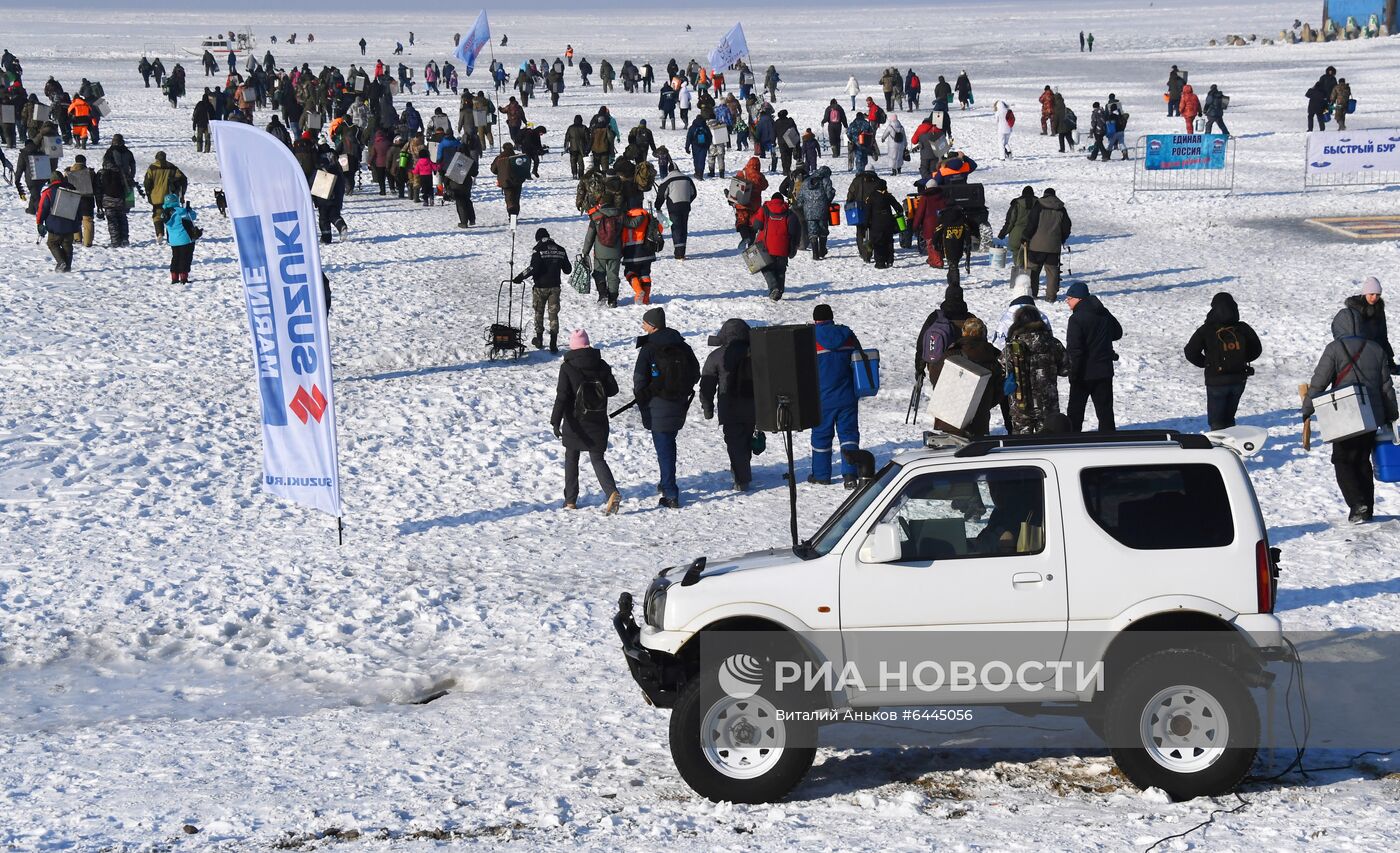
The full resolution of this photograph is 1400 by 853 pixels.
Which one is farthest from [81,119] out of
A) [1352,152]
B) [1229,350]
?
[1229,350]

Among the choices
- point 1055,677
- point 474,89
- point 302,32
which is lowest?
point 1055,677

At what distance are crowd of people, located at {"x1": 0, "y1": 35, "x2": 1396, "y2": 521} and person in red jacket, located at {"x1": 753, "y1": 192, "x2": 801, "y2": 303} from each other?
31 mm

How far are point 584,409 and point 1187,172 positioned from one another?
2143 cm

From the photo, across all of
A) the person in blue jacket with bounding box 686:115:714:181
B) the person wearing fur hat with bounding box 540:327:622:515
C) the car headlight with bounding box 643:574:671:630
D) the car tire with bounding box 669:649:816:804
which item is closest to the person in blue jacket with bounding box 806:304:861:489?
the person wearing fur hat with bounding box 540:327:622:515

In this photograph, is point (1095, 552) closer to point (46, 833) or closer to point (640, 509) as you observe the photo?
point (46, 833)

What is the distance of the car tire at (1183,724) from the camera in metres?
7.39

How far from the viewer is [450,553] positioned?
42.2 feet

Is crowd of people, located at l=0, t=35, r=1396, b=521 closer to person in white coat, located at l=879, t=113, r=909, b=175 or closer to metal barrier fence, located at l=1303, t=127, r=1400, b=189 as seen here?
person in white coat, located at l=879, t=113, r=909, b=175

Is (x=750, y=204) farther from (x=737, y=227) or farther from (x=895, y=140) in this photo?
(x=895, y=140)

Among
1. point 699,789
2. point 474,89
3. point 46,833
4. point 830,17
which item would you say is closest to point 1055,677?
point 699,789

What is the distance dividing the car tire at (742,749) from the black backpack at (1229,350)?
7803 mm

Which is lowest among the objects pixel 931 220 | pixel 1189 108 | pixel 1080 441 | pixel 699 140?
pixel 1080 441

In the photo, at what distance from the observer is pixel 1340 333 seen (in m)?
12.3

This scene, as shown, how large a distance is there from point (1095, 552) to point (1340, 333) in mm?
5851
